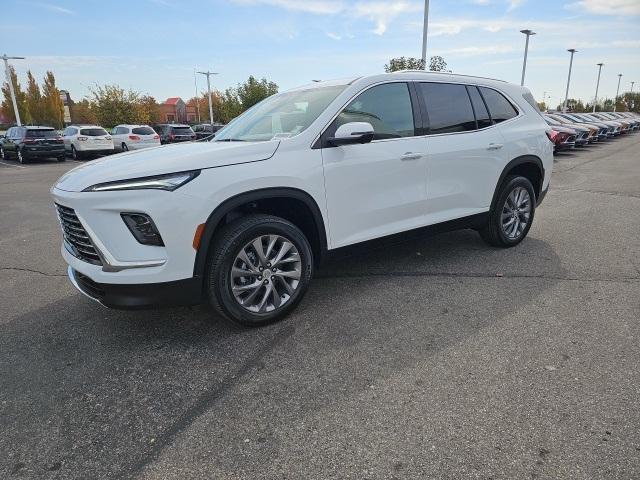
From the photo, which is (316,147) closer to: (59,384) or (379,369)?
(379,369)

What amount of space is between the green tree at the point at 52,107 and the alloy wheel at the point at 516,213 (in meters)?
69.6

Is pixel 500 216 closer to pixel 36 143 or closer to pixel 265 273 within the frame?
pixel 265 273

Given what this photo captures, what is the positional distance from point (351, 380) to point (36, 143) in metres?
21.8

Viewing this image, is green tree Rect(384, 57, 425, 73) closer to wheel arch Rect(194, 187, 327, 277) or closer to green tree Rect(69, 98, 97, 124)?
wheel arch Rect(194, 187, 327, 277)

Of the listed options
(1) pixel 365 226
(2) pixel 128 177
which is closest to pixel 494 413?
(1) pixel 365 226

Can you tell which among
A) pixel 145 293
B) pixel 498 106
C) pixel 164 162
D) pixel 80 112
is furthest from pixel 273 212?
pixel 80 112

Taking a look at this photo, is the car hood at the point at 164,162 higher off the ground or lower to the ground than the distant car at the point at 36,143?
higher

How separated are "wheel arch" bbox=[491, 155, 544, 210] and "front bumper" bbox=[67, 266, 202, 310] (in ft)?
11.1

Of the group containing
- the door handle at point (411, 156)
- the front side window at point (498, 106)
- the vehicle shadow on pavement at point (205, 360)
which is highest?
the front side window at point (498, 106)

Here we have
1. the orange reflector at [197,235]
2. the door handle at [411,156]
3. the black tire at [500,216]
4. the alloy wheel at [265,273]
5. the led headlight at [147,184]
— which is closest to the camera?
the led headlight at [147,184]

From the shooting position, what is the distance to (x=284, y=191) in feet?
10.9

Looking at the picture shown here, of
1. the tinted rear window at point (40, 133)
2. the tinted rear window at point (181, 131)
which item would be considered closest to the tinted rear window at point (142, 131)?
the tinted rear window at point (181, 131)

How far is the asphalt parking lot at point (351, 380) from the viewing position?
2156 mm

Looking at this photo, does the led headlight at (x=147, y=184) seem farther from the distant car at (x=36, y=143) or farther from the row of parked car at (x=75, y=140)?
the distant car at (x=36, y=143)
